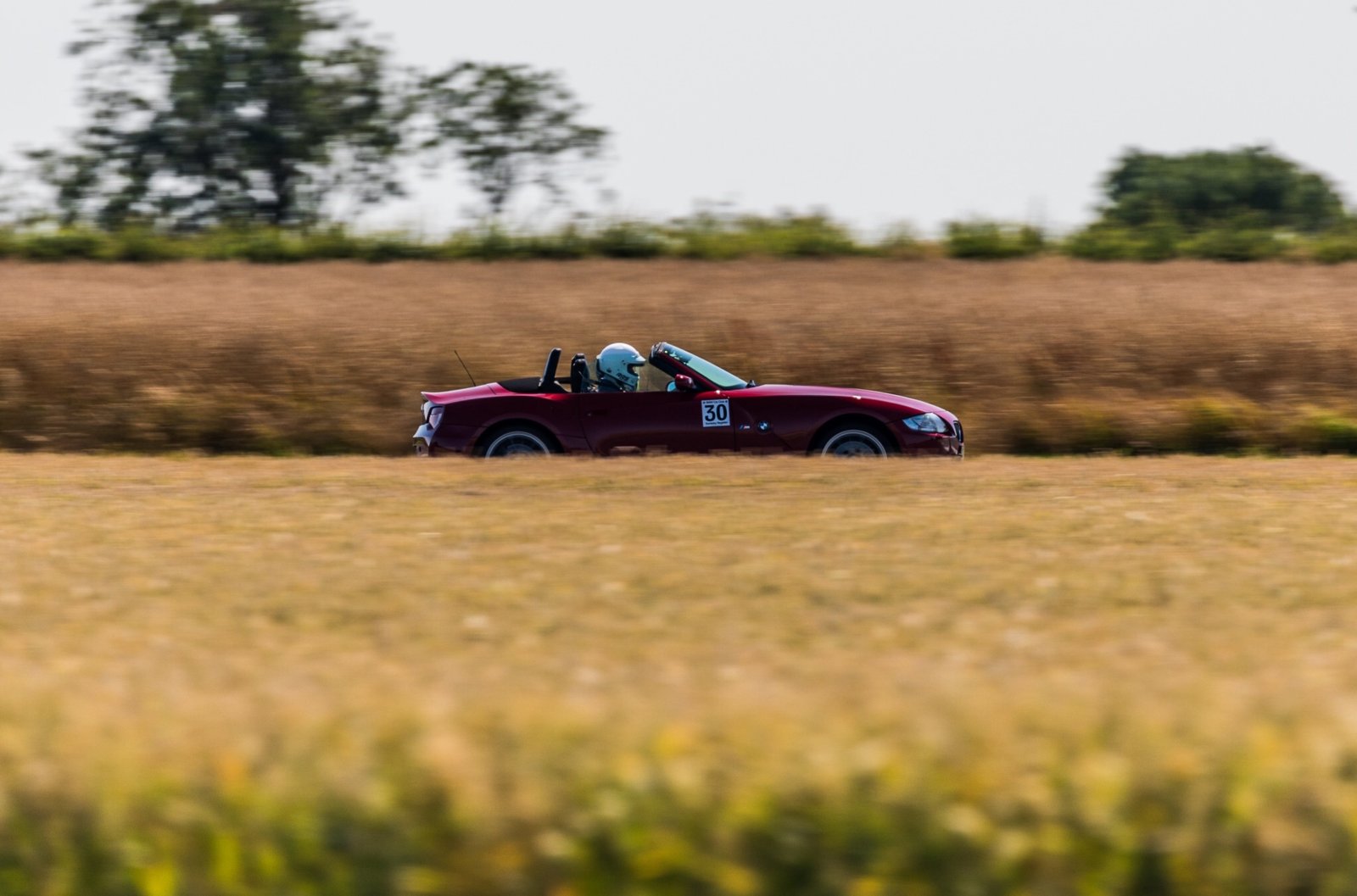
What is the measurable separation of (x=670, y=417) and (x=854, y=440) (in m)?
1.48

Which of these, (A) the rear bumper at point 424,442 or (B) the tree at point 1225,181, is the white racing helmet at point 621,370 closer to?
(A) the rear bumper at point 424,442

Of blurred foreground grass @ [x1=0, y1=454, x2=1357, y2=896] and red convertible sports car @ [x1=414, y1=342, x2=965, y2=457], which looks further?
red convertible sports car @ [x1=414, y1=342, x2=965, y2=457]

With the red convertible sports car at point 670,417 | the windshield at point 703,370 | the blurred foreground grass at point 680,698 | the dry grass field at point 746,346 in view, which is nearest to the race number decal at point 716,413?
the red convertible sports car at point 670,417

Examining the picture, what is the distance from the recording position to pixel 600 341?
19.0 metres

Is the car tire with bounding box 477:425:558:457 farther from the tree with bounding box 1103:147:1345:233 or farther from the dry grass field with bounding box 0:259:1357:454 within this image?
the tree with bounding box 1103:147:1345:233

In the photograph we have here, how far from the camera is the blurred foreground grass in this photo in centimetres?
377

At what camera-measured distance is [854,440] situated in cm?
1241

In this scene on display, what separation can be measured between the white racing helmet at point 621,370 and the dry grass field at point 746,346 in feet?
13.1

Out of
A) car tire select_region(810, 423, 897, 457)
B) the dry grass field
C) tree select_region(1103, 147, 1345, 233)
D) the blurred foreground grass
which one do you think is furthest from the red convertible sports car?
tree select_region(1103, 147, 1345, 233)

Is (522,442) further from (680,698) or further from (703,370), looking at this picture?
(680,698)

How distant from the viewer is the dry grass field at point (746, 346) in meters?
16.1

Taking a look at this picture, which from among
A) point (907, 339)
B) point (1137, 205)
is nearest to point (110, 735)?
point (907, 339)

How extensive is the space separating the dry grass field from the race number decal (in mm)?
4111

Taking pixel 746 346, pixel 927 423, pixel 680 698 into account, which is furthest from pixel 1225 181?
pixel 680 698
